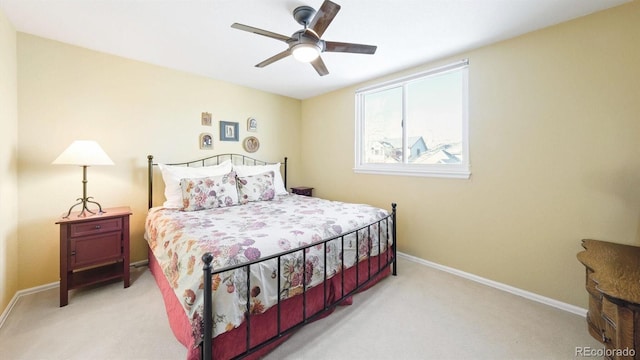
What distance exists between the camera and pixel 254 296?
147cm

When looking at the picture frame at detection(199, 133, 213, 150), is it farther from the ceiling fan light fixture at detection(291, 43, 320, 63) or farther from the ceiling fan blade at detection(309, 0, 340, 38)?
the ceiling fan blade at detection(309, 0, 340, 38)

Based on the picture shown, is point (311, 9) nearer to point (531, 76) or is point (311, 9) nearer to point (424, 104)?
point (424, 104)

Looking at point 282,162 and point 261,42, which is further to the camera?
point 282,162

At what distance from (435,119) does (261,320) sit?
2702 millimetres

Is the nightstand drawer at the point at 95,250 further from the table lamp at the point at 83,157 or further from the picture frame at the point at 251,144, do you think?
the picture frame at the point at 251,144

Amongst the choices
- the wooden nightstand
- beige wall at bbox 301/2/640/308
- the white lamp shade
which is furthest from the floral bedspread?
beige wall at bbox 301/2/640/308

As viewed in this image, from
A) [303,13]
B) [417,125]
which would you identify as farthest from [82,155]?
[417,125]

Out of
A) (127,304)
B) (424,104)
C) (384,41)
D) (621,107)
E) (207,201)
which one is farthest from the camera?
(424,104)

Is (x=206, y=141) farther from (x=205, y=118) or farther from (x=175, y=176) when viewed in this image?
(x=175, y=176)

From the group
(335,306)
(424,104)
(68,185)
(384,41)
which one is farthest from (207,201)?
(424,104)

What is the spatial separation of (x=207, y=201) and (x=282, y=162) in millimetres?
1848

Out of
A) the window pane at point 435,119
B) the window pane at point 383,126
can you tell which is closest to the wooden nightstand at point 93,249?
the window pane at point 383,126

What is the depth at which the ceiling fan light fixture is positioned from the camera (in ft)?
5.99

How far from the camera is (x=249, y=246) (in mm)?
1538
